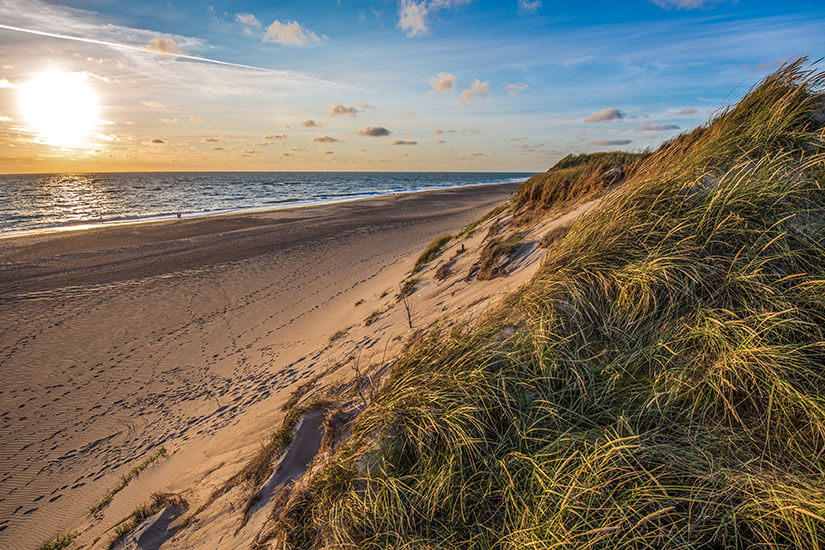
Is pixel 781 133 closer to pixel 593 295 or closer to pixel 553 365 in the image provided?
pixel 593 295

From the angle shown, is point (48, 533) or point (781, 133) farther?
point (48, 533)

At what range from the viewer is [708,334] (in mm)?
2361

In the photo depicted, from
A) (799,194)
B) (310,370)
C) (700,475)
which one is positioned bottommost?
(310,370)

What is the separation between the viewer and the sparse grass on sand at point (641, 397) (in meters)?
1.68

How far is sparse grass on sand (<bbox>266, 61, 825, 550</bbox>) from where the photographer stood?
1682mm

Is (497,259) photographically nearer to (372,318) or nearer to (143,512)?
(372,318)

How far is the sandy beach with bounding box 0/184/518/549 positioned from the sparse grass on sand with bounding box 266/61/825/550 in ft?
11.1

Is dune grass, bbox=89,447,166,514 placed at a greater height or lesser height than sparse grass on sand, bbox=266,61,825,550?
lesser

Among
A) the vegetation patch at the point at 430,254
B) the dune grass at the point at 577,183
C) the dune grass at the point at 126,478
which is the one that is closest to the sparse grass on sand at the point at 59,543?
the dune grass at the point at 126,478

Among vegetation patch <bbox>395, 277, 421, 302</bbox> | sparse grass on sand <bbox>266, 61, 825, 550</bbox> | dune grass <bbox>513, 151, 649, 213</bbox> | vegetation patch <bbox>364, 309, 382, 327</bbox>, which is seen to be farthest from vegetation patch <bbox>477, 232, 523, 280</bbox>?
sparse grass on sand <bbox>266, 61, 825, 550</bbox>

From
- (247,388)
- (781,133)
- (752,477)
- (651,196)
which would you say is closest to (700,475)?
(752,477)

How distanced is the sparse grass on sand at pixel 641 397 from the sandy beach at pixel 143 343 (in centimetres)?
337

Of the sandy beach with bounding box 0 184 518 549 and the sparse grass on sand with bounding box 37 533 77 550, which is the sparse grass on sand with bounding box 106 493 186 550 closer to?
the sandy beach with bounding box 0 184 518 549

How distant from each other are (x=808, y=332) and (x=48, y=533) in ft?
24.6
